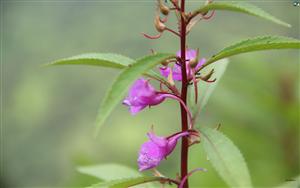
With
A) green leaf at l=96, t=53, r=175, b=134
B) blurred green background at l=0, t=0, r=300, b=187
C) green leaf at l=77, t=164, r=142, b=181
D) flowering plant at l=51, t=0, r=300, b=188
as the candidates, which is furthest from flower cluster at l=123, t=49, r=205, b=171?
blurred green background at l=0, t=0, r=300, b=187

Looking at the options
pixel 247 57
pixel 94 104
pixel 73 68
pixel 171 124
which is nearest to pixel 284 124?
pixel 247 57

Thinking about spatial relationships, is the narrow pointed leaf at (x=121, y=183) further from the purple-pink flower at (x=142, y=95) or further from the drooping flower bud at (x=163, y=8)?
the drooping flower bud at (x=163, y=8)

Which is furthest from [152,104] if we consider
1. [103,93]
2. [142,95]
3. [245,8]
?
[103,93]

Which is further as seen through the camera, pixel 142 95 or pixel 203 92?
pixel 203 92

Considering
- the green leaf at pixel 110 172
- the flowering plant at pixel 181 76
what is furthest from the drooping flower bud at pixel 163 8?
the green leaf at pixel 110 172

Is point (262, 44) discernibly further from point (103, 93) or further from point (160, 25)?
point (103, 93)

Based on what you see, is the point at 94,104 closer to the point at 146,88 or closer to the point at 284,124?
the point at 284,124
